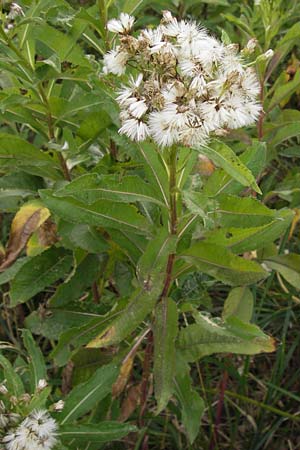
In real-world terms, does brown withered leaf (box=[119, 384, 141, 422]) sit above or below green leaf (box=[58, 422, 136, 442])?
below

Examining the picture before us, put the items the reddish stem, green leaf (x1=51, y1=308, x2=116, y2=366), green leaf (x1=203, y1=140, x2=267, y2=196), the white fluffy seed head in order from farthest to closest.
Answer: the reddish stem, green leaf (x1=51, y1=308, x2=116, y2=366), green leaf (x1=203, y1=140, x2=267, y2=196), the white fluffy seed head

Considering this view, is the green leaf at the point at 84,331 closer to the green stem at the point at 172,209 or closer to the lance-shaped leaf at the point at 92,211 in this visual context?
the green stem at the point at 172,209

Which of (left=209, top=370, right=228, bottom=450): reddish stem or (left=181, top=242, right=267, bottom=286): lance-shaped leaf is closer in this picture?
(left=181, top=242, right=267, bottom=286): lance-shaped leaf

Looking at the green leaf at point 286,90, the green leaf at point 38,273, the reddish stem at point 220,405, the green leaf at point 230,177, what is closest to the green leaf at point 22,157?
the green leaf at point 38,273

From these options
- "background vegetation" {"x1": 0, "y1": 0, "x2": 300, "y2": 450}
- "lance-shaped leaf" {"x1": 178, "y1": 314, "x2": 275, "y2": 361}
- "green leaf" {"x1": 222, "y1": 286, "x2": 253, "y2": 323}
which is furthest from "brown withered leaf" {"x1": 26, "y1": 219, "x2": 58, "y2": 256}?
"green leaf" {"x1": 222, "y1": 286, "x2": 253, "y2": 323}

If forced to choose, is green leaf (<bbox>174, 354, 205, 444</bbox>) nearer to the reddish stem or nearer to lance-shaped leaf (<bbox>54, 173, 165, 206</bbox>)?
the reddish stem

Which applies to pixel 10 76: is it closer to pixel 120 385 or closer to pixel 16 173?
pixel 16 173
